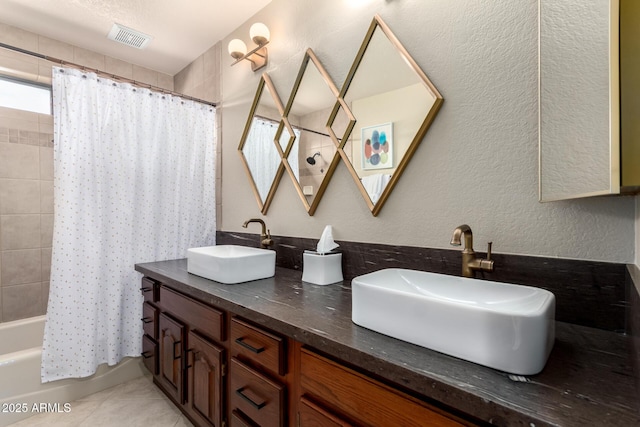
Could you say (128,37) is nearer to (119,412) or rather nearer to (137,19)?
(137,19)

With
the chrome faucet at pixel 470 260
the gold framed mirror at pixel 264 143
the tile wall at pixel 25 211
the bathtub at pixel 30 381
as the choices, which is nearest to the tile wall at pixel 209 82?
the gold framed mirror at pixel 264 143

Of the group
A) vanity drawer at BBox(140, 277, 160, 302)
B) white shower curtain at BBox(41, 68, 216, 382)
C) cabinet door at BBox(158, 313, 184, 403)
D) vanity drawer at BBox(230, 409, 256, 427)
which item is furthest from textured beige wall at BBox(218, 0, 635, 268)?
white shower curtain at BBox(41, 68, 216, 382)

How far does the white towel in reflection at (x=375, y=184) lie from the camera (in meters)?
1.36

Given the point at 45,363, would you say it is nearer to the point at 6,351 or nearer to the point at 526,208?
the point at 6,351

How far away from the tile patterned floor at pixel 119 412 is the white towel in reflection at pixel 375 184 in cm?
159

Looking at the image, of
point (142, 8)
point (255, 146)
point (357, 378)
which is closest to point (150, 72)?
point (142, 8)

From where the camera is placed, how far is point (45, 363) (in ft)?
5.64

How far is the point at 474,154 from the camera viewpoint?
3.65 ft

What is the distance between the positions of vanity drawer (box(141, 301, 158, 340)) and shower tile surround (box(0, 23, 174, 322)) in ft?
3.50

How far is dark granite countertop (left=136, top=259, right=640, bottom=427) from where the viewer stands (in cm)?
53

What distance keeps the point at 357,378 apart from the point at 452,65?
1152 mm

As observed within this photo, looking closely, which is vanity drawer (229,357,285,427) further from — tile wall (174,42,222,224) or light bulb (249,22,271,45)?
light bulb (249,22,271,45)

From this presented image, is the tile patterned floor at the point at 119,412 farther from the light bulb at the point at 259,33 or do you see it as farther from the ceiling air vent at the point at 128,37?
the ceiling air vent at the point at 128,37

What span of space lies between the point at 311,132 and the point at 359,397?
4.36ft
